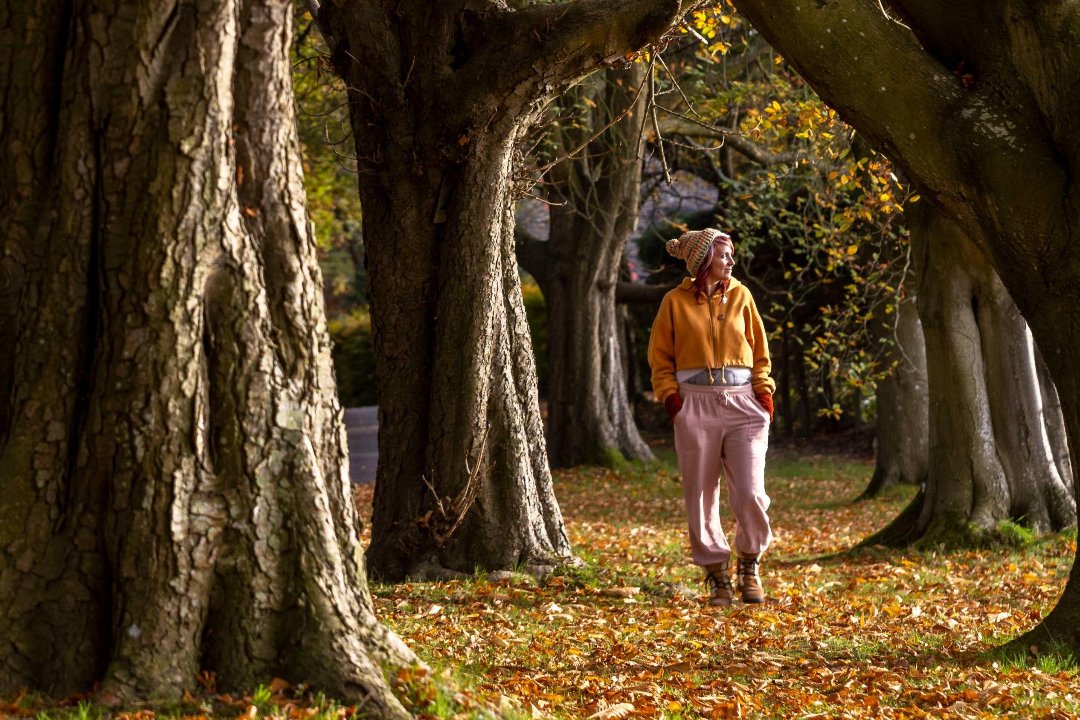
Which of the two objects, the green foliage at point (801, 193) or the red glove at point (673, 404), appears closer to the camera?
the red glove at point (673, 404)

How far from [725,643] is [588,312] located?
1298 cm

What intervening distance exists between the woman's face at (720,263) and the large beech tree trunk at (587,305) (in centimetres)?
1064

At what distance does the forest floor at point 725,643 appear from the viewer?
4727mm

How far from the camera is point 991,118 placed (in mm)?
5648

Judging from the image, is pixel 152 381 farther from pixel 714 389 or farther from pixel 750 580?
pixel 750 580

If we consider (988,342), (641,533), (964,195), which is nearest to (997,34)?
(964,195)

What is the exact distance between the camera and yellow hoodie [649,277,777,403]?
7.33 meters

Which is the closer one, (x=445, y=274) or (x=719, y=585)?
(x=719, y=585)

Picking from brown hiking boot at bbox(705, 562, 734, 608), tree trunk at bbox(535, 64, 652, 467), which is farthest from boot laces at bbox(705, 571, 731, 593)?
tree trunk at bbox(535, 64, 652, 467)

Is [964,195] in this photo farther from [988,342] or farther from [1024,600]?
[988,342]

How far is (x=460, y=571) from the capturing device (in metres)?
7.86

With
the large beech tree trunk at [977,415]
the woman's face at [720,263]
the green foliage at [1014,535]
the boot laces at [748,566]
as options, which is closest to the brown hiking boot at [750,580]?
the boot laces at [748,566]

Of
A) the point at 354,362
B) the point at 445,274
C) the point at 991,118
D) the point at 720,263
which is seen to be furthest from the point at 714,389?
the point at 354,362

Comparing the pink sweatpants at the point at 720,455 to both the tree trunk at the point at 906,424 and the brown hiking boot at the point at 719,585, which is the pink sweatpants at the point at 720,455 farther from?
the tree trunk at the point at 906,424
